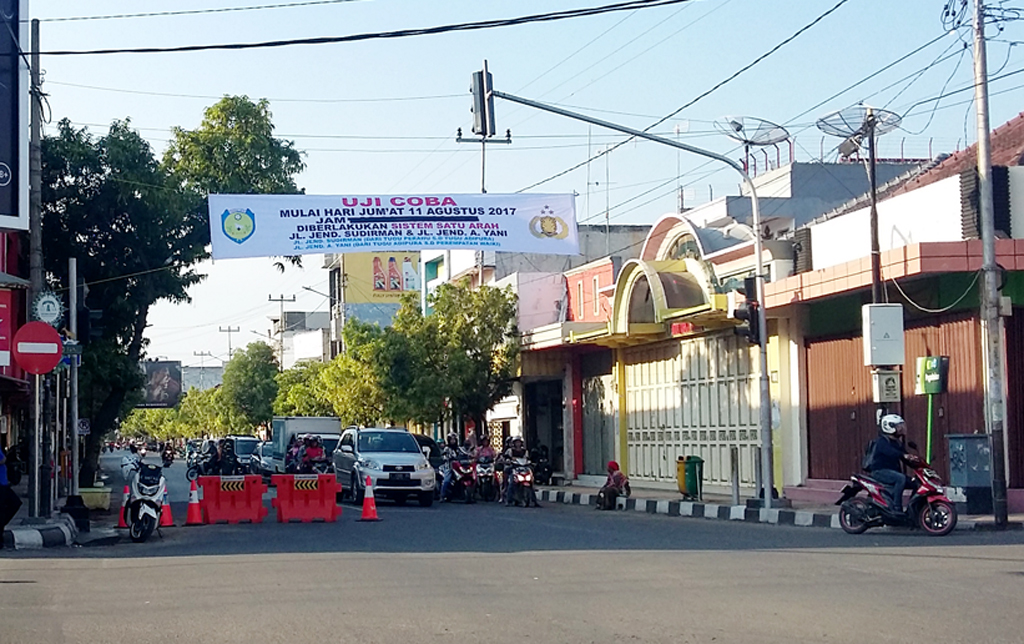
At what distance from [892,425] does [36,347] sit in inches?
460

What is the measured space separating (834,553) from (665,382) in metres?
18.3

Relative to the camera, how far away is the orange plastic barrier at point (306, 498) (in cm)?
2202

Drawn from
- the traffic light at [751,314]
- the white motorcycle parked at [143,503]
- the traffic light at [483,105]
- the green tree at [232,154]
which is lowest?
the white motorcycle parked at [143,503]

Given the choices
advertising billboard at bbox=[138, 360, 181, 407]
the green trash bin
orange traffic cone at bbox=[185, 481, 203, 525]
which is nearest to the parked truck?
the green trash bin

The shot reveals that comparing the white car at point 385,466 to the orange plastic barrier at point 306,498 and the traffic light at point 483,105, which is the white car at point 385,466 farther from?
the traffic light at point 483,105

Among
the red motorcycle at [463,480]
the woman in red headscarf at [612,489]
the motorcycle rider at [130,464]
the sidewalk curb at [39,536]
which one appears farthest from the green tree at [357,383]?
the sidewalk curb at [39,536]

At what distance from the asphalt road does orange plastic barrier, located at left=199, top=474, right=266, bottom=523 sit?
415cm

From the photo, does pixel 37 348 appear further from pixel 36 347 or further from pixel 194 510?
pixel 194 510

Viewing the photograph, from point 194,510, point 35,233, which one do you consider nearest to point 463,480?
point 194,510

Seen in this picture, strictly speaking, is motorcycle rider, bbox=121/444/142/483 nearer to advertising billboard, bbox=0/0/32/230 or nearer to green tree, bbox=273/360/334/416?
advertising billboard, bbox=0/0/32/230

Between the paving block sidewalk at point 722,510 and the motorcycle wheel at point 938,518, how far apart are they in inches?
48.6

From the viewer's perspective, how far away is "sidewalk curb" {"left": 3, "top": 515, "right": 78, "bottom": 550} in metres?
16.6

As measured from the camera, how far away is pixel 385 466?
87.7ft

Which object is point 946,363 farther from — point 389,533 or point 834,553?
point 389,533
